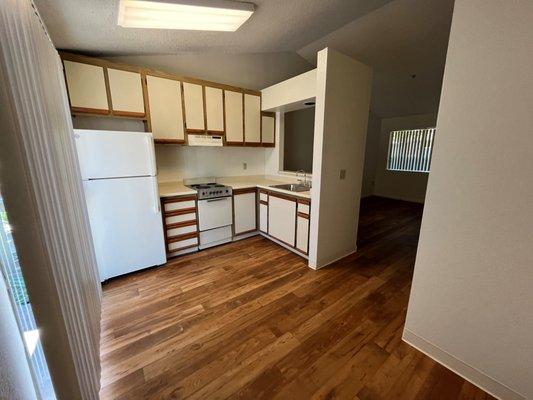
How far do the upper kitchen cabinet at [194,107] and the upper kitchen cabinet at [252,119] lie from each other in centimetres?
70

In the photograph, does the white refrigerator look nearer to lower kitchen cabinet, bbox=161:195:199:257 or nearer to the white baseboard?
lower kitchen cabinet, bbox=161:195:199:257

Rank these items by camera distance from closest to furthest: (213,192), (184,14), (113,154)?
(184,14), (113,154), (213,192)

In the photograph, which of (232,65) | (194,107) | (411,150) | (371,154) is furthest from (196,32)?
(411,150)

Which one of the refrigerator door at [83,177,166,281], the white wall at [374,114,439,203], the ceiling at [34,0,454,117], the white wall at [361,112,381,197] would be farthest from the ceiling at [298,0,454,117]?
the refrigerator door at [83,177,166,281]

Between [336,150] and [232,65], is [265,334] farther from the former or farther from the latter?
[232,65]

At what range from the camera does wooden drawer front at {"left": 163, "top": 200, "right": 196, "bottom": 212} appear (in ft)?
8.85

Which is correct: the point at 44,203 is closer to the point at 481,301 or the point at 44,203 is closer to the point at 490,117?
the point at 490,117

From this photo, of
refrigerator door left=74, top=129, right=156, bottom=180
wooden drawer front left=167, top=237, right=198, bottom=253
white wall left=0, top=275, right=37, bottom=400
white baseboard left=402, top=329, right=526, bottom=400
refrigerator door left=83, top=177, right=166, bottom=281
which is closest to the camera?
white wall left=0, top=275, right=37, bottom=400

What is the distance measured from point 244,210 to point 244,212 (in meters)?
0.03

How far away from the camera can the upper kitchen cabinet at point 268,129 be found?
3.63 meters

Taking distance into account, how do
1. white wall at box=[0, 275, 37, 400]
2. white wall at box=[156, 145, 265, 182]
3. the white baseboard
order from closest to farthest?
white wall at box=[0, 275, 37, 400], the white baseboard, white wall at box=[156, 145, 265, 182]

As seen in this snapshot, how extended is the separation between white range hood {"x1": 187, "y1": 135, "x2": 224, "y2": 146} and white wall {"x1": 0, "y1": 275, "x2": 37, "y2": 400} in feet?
8.03

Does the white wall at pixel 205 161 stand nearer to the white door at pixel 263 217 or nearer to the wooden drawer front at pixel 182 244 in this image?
the white door at pixel 263 217

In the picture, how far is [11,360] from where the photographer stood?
72cm
